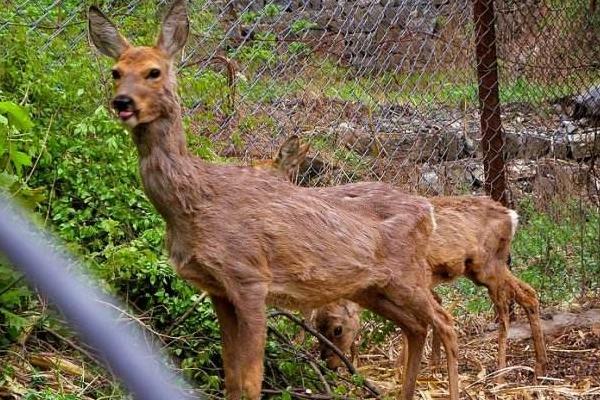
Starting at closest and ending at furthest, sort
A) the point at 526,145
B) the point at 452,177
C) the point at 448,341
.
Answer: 1. the point at 448,341
2. the point at 526,145
3. the point at 452,177

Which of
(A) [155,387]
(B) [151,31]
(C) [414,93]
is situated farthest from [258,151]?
(A) [155,387]

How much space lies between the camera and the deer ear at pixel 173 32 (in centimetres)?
502

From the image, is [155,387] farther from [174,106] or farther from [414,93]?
[414,93]

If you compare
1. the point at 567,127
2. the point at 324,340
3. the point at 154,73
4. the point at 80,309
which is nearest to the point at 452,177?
the point at 567,127

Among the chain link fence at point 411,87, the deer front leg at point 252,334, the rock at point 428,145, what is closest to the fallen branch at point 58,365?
the deer front leg at point 252,334

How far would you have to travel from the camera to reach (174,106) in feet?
15.8

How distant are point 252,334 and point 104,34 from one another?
62.2 inches

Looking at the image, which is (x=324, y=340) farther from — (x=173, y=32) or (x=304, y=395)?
(x=173, y=32)

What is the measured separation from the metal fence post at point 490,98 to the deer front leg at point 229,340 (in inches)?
142

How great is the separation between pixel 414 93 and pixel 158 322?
3.85 meters

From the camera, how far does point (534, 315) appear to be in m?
7.45

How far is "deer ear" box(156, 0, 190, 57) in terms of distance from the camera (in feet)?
16.5

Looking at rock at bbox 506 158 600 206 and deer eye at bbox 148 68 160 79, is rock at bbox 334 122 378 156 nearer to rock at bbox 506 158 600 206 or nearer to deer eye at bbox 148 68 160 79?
rock at bbox 506 158 600 206

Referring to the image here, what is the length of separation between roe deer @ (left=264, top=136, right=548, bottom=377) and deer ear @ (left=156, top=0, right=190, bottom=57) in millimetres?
2013
